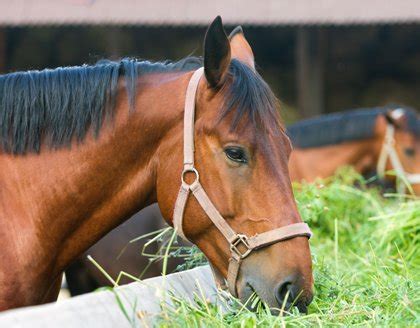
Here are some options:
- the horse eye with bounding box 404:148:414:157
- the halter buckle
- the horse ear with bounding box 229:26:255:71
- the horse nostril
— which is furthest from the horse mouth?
the horse eye with bounding box 404:148:414:157

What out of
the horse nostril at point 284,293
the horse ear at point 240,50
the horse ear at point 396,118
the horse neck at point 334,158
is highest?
the horse ear at point 240,50

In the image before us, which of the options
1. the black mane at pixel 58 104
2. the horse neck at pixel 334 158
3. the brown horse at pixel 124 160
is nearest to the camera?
the brown horse at pixel 124 160

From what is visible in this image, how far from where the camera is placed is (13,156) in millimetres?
2992

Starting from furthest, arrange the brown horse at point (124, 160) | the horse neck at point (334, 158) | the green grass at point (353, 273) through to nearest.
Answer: the horse neck at point (334, 158), the brown horse at point (124, 160), the green grass at point (353, 273)

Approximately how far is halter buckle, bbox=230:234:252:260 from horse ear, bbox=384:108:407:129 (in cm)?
506

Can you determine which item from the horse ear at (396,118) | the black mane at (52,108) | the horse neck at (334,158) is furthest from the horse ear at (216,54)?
the horse ear at (396,118)

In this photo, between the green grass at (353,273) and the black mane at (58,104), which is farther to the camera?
the black mane at (58,104)

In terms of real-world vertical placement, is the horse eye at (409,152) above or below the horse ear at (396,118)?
below

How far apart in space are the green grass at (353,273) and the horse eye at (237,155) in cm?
53

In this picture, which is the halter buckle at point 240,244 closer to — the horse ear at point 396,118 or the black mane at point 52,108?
the black mane at point 52,108

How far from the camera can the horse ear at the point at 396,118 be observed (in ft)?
24.7

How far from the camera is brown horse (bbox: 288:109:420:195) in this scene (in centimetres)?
744

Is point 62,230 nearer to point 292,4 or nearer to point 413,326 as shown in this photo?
point 413,326

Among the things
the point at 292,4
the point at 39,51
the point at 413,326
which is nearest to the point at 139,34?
the point at 39,51
